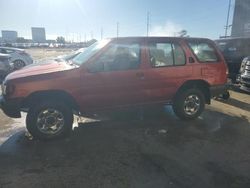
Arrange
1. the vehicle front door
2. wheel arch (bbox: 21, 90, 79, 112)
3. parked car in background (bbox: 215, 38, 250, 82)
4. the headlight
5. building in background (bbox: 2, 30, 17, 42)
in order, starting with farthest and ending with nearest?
building in background (bbox: 2, 30, 17, 42), parked car in background (bbox: 215, 38, 250, 82), the vehicle front door, wheel arch (bbox: 21, 90, 79, 112), the headlight

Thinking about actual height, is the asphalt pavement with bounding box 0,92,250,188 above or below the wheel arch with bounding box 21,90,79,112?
below

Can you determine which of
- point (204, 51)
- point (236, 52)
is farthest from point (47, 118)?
point (236, 52)

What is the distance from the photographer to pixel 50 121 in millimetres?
4637

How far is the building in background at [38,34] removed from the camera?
90.1m

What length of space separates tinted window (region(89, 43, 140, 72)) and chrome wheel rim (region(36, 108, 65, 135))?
1.07m

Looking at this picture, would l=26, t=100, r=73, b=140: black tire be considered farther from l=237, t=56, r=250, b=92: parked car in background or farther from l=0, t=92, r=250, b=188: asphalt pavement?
l=237, t=56, r=250, b=92: parked car in background

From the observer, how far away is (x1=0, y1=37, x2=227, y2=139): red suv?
14.7 feet

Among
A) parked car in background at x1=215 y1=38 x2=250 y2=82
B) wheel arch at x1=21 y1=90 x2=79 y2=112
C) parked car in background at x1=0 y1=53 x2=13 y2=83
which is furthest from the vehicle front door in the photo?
parked car in background at x1=0 y1=53 x2=13 y2=83

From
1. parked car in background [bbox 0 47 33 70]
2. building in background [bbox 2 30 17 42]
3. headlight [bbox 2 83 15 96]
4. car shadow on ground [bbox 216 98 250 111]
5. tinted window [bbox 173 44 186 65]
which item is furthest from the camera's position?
building in background [bbox 2 30 17 42]

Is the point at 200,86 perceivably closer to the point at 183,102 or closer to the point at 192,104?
the point at 192,104

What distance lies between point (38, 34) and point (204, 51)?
94156mm

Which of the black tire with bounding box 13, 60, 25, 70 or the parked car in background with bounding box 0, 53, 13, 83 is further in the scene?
the black tire with bounding box 13, 60, 25, 70

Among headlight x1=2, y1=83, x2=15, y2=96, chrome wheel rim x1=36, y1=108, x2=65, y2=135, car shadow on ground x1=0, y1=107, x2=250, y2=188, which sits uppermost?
headlight x1=2, y1=83, x2=15, y2=96

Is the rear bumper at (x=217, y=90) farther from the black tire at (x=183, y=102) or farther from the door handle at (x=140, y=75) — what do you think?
the door handle at (x=140, y=75)
